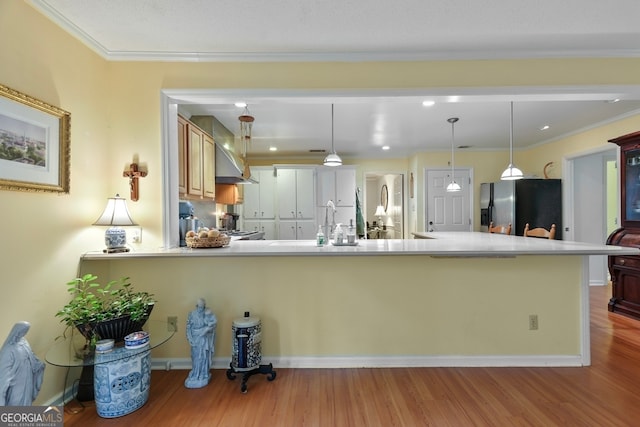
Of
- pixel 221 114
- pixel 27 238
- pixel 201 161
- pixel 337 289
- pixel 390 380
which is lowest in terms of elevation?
pixel 390 380

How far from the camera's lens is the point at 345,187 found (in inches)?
235

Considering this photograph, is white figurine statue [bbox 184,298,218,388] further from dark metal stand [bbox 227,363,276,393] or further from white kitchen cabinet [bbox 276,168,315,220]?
white kitchen cabinet [bbox 276,168,315,220]

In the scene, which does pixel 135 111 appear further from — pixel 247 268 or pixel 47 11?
pixel 247 268

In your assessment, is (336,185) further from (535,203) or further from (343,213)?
(535,203)

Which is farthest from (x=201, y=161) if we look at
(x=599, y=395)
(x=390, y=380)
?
(x=599, y=395)

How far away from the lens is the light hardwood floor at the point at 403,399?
70.7 inches

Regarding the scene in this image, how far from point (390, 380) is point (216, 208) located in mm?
3371

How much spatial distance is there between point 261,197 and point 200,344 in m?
3.95

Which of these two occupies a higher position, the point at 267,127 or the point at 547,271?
the point at 267,127

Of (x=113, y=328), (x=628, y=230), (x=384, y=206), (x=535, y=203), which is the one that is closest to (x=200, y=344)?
(x=113, y=328)

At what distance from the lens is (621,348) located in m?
2.66

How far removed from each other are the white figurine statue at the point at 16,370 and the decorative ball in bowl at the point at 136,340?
1.41ft

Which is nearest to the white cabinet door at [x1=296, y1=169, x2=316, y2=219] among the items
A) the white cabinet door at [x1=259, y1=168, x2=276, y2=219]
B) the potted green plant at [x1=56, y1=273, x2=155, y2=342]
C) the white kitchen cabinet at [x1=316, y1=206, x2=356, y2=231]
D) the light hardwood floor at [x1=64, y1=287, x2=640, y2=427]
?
the white kitchen cabinet at [x1=316, y1=206, x2=356, y2=231]

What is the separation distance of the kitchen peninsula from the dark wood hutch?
1726 millimetres
